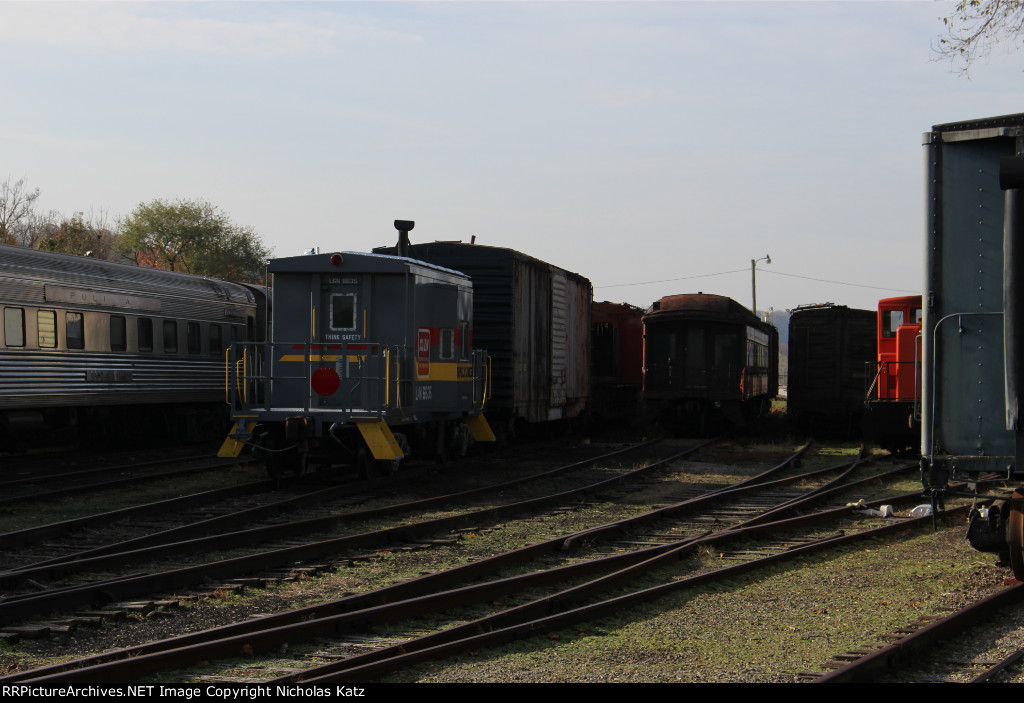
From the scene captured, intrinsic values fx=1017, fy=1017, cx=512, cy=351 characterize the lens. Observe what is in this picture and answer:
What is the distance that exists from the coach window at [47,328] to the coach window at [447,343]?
22.9 ft

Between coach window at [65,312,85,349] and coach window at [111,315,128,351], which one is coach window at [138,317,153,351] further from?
coach window at [65,312,85,349]

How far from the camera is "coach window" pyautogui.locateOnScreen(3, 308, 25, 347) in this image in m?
16.3

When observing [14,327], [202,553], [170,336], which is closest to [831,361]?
[170,336]

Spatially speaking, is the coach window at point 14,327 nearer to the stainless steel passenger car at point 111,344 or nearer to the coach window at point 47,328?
the stainless steel passenger car at point 111,344

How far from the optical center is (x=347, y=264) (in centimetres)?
1452

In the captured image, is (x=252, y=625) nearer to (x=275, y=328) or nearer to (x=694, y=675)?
(x=694, y=675)

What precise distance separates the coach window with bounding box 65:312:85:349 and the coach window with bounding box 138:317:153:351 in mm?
1708

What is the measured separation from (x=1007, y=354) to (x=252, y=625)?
17.7 ft

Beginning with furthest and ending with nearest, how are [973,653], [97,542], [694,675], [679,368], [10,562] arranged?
[679,368], [97,542], [10,562], [973,653], [694,675]

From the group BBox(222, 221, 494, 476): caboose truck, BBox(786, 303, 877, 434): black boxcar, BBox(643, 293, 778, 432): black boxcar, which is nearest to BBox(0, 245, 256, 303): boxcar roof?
BBox(222, 221, 494, 476): caboose truck

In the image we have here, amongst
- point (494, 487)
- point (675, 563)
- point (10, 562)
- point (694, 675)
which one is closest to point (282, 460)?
point (494, 487)

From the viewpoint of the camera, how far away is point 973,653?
627 cm

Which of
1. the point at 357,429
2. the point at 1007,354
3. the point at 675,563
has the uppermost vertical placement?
the point at 1007,354

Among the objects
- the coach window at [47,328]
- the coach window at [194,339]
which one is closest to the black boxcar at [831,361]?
the coach window at [194,339]
